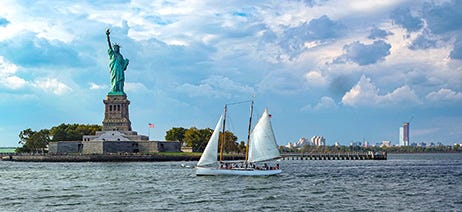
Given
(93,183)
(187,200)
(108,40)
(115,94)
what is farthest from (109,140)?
(187,200)

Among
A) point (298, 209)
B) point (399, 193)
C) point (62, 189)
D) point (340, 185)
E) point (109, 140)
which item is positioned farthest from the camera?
point (109, 140)

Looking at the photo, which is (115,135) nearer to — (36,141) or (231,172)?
(36,141)

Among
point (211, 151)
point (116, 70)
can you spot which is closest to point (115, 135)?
point (116, 70)

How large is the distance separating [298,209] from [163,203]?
11.4m

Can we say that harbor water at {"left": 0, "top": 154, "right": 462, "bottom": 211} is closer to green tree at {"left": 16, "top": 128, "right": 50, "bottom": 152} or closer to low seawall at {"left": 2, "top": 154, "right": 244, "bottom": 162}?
low seawall at {"left": 2, "top": 154, "right": 244, "bottom": 162}

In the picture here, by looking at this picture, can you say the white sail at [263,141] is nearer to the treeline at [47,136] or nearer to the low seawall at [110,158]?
the low seawall at [110,158]

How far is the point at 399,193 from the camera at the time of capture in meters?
64.6

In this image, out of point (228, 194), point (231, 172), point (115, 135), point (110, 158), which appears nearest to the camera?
point (228, 194)

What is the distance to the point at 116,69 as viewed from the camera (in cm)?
17725

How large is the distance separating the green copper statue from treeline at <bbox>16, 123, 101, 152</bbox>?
72.3ft

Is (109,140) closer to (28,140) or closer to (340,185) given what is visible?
(28,140)

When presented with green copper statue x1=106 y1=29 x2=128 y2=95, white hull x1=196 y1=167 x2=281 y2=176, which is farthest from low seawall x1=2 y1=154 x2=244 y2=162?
white hull x1=196 y1=167 x2=281 y2=176

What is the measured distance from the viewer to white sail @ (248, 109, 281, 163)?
283 feet

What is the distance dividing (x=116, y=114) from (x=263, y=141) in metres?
94.3
